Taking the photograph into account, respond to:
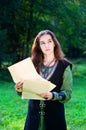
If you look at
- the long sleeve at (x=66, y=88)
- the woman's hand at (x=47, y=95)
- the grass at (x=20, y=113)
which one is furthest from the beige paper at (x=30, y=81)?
the grass at (x=20, y=113)

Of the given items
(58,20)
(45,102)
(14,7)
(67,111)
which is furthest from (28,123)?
(58,20)

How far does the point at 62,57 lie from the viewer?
A: 4.16 metres

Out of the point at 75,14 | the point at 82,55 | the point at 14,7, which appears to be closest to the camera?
the point at 14,7

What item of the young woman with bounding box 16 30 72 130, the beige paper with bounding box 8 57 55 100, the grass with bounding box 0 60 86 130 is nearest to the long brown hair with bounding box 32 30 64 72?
the young woman with bounding box 16 30 72 130

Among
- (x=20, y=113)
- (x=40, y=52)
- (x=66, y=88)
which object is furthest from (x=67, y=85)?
(x=20, y=113)

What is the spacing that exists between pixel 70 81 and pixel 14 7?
19774mm

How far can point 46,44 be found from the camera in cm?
415

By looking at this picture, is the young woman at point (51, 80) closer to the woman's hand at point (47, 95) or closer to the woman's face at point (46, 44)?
the woman's face at point (46, 44)

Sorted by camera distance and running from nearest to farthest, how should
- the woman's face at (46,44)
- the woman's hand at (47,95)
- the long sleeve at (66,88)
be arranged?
the woman's hand at (47,95) < the long sleeve at (66,88) < the woman's face at (46,44)

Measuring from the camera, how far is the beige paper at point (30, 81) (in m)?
3.95

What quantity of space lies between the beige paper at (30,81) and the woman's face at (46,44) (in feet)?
0.68

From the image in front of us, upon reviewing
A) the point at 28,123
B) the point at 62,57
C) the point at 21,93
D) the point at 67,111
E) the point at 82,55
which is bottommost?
the point at 82,55

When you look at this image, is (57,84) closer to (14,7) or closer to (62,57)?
(62,57)

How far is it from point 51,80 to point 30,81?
0.72ft
